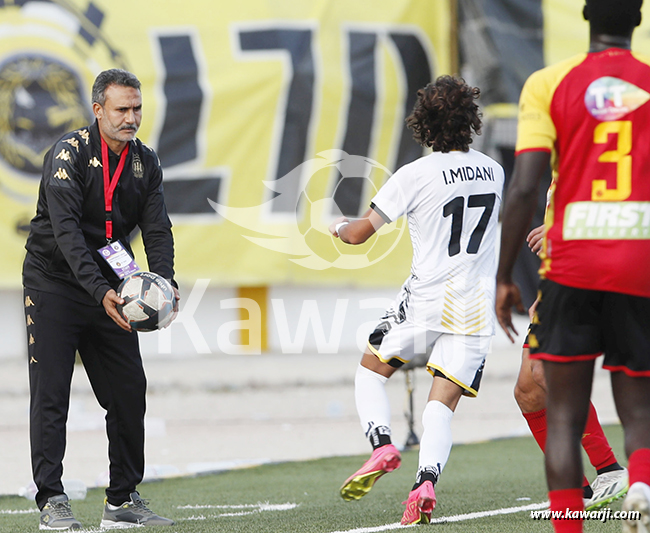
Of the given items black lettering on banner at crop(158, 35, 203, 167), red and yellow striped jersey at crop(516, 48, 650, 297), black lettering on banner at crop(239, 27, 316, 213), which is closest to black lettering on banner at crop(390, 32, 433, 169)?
black lettering on banner at crop(239, 27, 316, 213)

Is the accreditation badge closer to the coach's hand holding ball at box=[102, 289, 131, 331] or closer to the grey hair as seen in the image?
the coach's hand holding ball at box=[102, 289, 131, 331]

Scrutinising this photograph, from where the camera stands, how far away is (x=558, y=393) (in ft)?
12.1

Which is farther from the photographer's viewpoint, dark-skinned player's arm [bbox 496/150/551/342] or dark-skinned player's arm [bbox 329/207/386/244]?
dark-skinned player's arm [bbox 329/207/386/244]

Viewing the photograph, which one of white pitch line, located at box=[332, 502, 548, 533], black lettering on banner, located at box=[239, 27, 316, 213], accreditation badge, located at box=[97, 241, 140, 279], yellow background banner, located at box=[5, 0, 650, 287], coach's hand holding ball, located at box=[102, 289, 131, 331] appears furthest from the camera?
black lettering on banner, located at box=[239, 27, 316, 213]

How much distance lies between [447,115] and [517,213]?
5.96 feet

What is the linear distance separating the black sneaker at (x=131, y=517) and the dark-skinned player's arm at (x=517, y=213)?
2.60 metres

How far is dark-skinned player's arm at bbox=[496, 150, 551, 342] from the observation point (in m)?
3.58

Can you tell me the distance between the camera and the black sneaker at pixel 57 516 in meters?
5.24

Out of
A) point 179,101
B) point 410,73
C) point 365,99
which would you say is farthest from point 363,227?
point 410,73

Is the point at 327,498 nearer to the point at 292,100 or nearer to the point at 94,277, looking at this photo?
the point at 94,277

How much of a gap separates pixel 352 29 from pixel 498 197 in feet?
29.9

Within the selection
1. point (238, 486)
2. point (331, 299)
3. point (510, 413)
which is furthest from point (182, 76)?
point (238, 486)

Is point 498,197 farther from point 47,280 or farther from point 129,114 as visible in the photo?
point 47,280

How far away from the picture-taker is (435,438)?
5.22 meters
